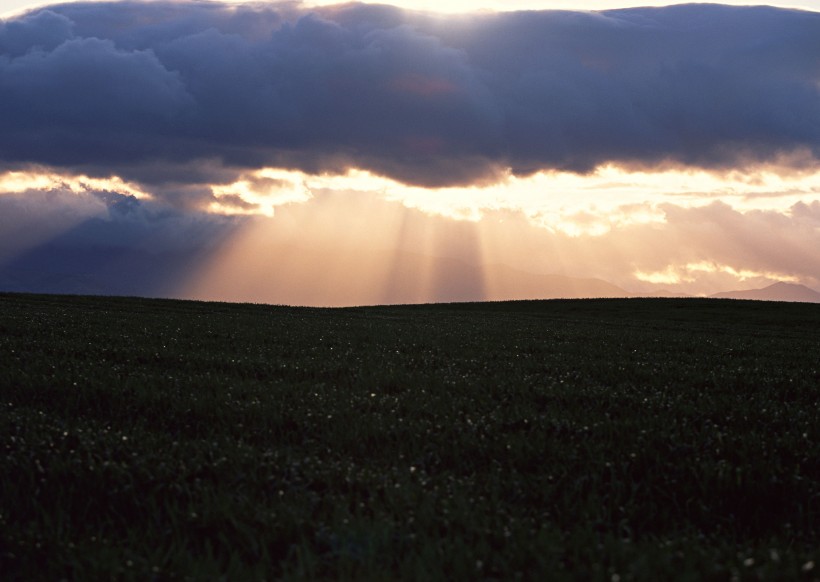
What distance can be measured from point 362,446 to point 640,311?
208ft

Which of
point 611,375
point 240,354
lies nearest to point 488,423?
point 611,375

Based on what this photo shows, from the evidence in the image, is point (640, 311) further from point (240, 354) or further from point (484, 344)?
point (240, 354)

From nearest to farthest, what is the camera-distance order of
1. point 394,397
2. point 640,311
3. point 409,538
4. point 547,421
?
point 409,538, point 547,421, point 394,397, point 640,311

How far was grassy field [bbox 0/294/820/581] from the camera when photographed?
4.27 meters

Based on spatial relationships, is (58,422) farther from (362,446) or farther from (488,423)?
(488,423)

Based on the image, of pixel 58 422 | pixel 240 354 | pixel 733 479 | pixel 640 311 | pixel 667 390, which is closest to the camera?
pixel 733 479

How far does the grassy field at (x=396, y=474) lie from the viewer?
4.27 m

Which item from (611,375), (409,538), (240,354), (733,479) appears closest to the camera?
(409,538)

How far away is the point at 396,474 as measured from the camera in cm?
585

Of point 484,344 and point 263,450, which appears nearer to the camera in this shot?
point 263,450

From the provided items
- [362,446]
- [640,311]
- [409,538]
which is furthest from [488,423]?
[640,311]

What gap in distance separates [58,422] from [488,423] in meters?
4.96

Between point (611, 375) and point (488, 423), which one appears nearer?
point (488, 423)

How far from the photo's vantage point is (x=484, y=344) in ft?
62.3
